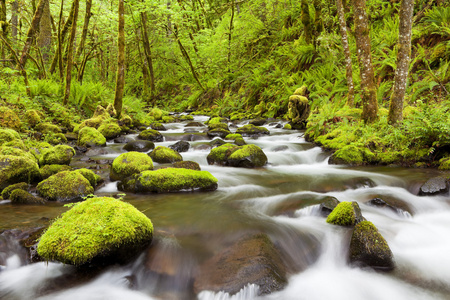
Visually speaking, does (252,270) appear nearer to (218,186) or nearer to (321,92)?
(218,186)

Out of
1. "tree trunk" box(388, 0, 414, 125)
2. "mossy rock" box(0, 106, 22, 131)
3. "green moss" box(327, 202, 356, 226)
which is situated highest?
"tree trunk" box(388, 0, 414, 125)

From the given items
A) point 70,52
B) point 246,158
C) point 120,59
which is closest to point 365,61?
point 246,158

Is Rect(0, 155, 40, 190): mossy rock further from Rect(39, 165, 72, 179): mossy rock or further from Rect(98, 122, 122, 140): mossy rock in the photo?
Rect(98, 122, 122, 140): mossy rock

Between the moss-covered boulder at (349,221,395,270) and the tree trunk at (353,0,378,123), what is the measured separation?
485 cm

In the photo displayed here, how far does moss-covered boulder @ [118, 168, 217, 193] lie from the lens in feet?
16.4

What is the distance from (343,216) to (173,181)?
9.39ft

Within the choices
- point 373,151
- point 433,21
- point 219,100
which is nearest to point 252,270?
point 373,151

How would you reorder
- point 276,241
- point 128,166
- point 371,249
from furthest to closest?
point 128,166
point 276,241
point 371,249

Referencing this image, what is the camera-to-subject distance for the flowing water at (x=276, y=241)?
2715 mm

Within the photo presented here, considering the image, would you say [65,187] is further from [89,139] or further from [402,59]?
[402,59]

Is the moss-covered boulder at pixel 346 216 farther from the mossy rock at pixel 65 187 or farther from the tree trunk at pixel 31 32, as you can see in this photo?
the tree trunk at pixel 31 32

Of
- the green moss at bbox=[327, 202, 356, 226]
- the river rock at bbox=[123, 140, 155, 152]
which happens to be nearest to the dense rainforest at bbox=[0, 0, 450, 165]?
the green moss at bbox=[327, 202, 356, 226]

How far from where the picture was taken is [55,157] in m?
6.12

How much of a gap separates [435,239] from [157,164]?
214 inches
